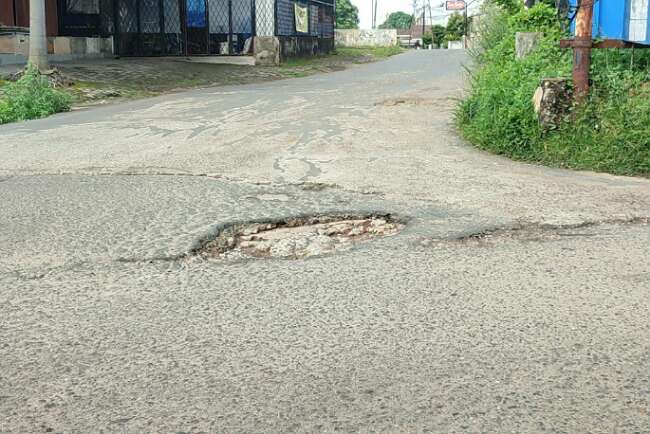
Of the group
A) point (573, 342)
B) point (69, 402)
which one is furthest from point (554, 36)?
point (69, 402)

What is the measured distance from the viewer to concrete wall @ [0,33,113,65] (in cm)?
1978

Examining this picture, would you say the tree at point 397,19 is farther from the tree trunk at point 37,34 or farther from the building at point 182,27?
the tree trunk at point 37,34

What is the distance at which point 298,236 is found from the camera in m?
4.59

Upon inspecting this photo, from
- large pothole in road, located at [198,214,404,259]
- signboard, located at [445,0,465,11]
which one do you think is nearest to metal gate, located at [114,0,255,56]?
large pothole in road, located at [198,214,404,259]

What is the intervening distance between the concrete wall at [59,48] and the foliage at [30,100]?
6.95 m

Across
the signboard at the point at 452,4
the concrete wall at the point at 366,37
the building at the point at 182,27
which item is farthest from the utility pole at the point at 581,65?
the signboard at the point at 452,4

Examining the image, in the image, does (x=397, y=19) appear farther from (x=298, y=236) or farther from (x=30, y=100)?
(x=298, y=236)

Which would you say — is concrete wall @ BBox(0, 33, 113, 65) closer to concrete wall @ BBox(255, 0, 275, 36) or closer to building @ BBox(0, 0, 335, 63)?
building @ BBox(0, 0, 335, 63)

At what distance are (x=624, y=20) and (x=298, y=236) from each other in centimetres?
897

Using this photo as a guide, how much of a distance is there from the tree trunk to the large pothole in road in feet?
40.5

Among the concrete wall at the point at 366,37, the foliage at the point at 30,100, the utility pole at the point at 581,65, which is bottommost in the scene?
the foliage at the point at 30,100

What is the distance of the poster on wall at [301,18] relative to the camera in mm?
28778

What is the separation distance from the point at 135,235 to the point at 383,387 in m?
2.41

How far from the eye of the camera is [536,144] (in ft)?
24.1
